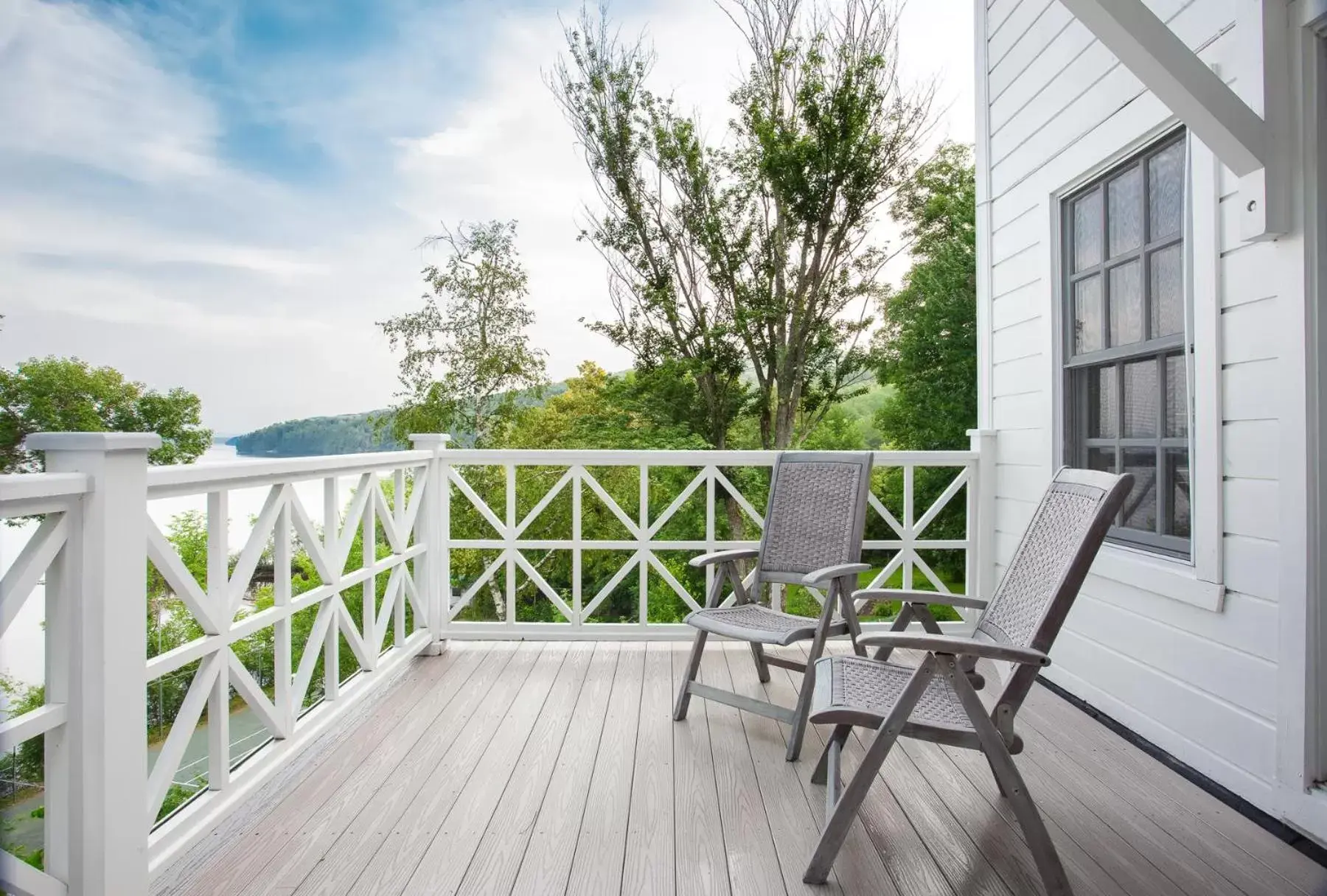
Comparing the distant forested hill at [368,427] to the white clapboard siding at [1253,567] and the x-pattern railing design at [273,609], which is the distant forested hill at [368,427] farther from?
the white clapboard siding at [1253,567]

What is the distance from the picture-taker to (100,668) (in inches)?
59.5

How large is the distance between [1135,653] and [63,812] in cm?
313

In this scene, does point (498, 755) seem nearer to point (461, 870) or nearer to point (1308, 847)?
point (461, 870)

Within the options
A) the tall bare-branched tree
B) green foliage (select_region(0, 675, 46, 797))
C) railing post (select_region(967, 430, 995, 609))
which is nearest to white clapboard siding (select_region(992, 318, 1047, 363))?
railing post (select_region(967, 430, 995, 609))

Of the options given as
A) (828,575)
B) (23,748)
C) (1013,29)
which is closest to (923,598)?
(828,575)

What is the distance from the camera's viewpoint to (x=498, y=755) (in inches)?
102

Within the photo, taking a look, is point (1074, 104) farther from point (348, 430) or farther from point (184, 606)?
point (348, 430)

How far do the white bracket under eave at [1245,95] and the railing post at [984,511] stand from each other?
191 cm

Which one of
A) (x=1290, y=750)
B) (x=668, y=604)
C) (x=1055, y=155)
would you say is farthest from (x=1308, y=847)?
(x=668, y=604)

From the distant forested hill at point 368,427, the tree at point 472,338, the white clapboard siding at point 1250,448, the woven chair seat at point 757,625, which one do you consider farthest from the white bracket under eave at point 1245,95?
the tree at point 472,338

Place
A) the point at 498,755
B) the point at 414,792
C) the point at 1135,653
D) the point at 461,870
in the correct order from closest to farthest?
1. the point at 461,870
2. the point at 414,792
3. the point at 498,755
4. the point at 1135,653

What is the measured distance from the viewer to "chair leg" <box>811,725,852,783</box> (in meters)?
2.18

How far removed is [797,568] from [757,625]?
1.69 feet

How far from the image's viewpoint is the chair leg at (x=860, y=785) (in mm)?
1794
